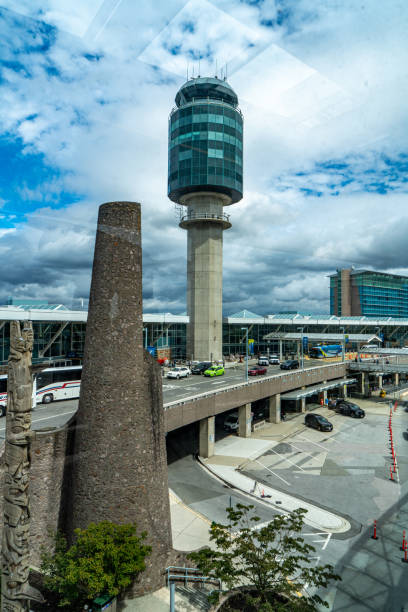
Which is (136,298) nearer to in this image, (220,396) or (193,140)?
(220,396)

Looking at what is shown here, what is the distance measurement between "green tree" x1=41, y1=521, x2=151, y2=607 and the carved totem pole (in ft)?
7.90

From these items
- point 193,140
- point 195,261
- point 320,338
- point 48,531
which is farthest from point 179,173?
point 48,531

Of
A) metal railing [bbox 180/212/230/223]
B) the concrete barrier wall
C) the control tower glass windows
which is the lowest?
the concrete barrier wall

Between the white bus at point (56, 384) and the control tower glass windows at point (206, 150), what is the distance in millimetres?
43875

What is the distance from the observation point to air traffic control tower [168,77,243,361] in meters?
66.2

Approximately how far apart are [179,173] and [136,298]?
56.2 metres

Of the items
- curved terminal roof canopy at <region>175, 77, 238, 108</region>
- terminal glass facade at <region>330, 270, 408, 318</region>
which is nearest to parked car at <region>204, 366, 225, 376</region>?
curved terminal roof canopy at <region>175, 77, 238, 108</region>

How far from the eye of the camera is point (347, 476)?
30312 mm

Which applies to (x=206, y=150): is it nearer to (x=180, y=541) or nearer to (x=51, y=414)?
(x=51, y=414)

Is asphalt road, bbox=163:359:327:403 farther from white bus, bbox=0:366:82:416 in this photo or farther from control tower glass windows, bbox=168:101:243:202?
control tower glass windows, bbox=168:101:243:202

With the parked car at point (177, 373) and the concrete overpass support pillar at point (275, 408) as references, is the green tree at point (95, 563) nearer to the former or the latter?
the parked car at point (177, 373)

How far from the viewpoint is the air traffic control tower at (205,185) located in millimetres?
66188

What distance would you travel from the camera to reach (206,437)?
34.7 metres

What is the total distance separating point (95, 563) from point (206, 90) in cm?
7187
